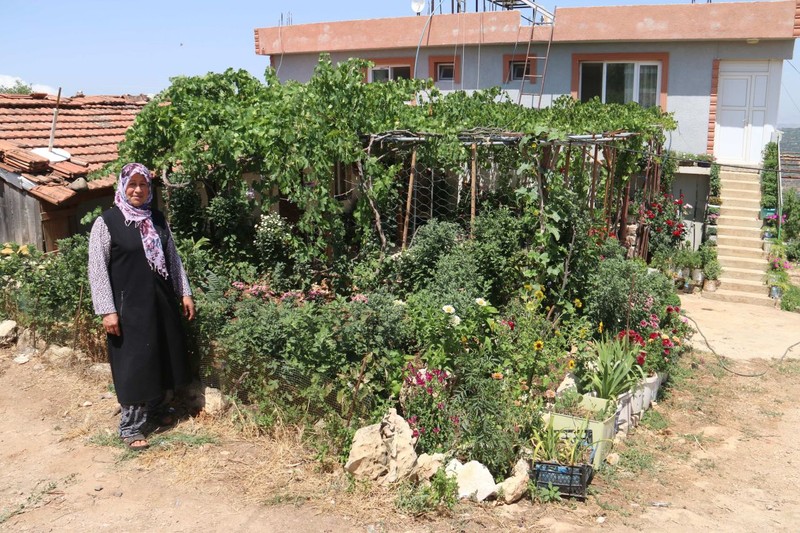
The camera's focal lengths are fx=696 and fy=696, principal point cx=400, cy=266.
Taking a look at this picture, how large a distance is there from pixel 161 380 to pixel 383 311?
1.73m

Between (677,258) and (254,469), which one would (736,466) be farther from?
(677,258)

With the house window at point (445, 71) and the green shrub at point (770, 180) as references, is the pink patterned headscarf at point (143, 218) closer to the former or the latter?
the green shrub at point (770, 180)

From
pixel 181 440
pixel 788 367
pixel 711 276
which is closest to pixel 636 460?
pixel 181 440

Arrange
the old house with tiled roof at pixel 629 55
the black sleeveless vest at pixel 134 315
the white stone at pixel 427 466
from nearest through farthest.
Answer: the white stone at pixel 427 466 < the black sleeveless vest at pixel 134 315 < the old house with tiled roof at pixel 629 55

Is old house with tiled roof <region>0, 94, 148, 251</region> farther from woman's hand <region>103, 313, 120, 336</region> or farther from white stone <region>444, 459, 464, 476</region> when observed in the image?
white stone <region>444, 459, 464, 476</region>

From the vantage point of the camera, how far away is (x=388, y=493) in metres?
4.47

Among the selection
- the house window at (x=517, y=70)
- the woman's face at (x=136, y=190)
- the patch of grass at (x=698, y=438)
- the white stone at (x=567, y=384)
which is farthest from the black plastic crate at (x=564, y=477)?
the house window at (x=517, y=70)

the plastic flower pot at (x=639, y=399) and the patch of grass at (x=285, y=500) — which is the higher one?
the plastic flower pot at (x=639, y=399)

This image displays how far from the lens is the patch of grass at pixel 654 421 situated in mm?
6000

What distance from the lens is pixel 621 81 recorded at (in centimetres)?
1474

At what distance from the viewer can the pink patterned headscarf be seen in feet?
16.4

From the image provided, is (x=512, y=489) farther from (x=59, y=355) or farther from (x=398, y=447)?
(x=59, y=355)

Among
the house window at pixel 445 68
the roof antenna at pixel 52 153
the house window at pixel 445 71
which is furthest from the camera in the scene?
the house window at pixel 445 71

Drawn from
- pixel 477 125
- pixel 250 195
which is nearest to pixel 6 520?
pixel 250 195
